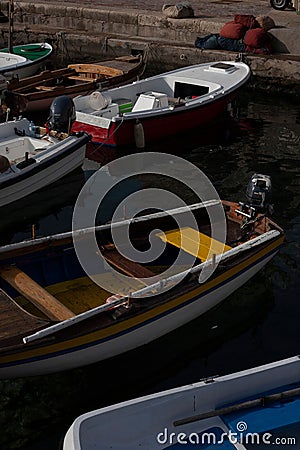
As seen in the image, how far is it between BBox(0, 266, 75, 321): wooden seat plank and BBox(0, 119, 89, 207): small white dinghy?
12.2ft

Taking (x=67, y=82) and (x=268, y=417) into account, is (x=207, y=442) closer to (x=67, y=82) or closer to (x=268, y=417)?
(x=268, y=417)

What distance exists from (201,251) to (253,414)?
348 centimetres

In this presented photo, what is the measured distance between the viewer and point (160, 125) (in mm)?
16688

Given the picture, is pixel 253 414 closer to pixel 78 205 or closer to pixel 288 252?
pixel 288 252

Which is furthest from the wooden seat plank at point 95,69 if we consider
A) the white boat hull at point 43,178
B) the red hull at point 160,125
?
the white boat hull at point 43,178

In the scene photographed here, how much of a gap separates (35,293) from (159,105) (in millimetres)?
9164

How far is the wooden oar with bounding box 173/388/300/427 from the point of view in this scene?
701 cm

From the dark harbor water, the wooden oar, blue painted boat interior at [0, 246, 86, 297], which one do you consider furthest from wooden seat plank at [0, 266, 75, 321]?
the wooden oar

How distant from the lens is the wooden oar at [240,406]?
23.0 feet

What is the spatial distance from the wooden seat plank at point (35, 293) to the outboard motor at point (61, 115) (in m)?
5.75

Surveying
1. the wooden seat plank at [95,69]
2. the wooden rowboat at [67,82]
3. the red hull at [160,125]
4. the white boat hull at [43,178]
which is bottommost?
the white boat hull at [43,178]

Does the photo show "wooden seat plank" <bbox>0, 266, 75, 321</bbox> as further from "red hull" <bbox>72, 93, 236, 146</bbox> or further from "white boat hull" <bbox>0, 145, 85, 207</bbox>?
"red hull" <bbox>72, 93, 236, 146</bbox>

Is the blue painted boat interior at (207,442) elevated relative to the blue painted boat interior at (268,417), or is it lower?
lower

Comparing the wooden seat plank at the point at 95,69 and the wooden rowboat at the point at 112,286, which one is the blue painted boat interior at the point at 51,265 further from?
the wooden seat plank at the point at 95,69
